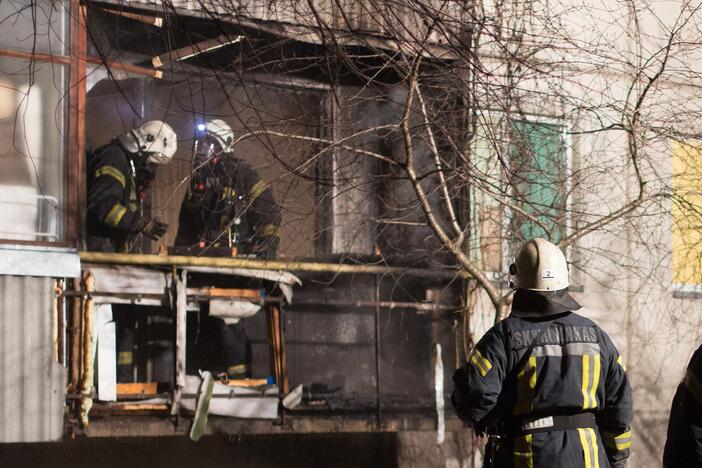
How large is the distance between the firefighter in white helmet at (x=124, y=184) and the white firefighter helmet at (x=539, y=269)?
4.36 metres

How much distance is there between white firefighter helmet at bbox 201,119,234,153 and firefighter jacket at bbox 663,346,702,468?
534 centimetres

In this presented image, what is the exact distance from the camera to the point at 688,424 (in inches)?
180

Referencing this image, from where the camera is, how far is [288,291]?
931 centimetres

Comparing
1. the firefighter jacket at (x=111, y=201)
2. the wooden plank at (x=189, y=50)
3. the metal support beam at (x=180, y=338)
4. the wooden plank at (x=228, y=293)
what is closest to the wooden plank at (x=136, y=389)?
the metal support beam at (x=180, y=338)

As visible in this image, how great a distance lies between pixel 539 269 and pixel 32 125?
510 cm

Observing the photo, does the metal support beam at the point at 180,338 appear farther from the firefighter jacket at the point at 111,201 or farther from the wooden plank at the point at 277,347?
the wooden plank at the point at 277,347

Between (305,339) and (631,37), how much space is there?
13.9 ft

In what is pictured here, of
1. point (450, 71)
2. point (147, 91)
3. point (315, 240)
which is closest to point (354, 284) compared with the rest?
point (315, 240)

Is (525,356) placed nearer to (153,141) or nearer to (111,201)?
(111,201)

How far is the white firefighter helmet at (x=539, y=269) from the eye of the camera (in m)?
5.22

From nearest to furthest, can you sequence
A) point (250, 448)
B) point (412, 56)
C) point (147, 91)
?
point (412, 56) → point (250, 448) → point (147, 91)

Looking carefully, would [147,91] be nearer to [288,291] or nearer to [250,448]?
[288,291]

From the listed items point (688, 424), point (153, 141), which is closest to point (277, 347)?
point (153, 141)

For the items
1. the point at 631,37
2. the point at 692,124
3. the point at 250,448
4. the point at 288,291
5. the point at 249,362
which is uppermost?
the point at 631,37
